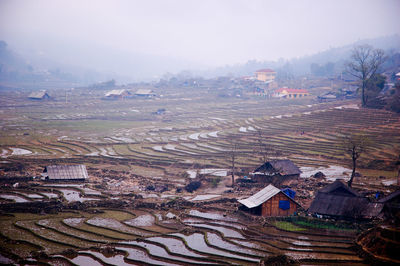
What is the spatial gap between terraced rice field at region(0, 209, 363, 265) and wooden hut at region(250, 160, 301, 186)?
22.3 ft

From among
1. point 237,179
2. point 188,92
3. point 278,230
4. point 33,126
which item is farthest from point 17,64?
point 278,230

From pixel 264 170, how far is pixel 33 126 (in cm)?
3588

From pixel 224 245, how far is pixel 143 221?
208 inches

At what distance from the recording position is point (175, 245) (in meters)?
18.5

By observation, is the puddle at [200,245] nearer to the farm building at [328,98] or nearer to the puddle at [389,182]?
the puddle at [389,182]

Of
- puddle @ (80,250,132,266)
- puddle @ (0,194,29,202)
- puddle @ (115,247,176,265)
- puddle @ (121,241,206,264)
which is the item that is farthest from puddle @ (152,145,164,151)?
puddle @ (80,250,132,266)

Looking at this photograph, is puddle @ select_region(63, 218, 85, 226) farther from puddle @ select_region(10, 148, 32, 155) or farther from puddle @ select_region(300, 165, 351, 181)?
puddle @ select_region(10, 148, 32, 155)

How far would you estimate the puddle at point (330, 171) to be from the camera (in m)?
29.6

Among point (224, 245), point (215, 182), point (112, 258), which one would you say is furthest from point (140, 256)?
point (215, 182)

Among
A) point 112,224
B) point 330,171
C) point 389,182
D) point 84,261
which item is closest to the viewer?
point 84,261

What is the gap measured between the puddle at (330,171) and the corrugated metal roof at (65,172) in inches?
620

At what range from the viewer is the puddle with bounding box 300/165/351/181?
29.6 metres

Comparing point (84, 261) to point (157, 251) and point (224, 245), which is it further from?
point (224, 245)

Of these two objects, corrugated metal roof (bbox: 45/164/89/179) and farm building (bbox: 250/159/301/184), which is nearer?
farm building (bbox: 250/159/301/184)
